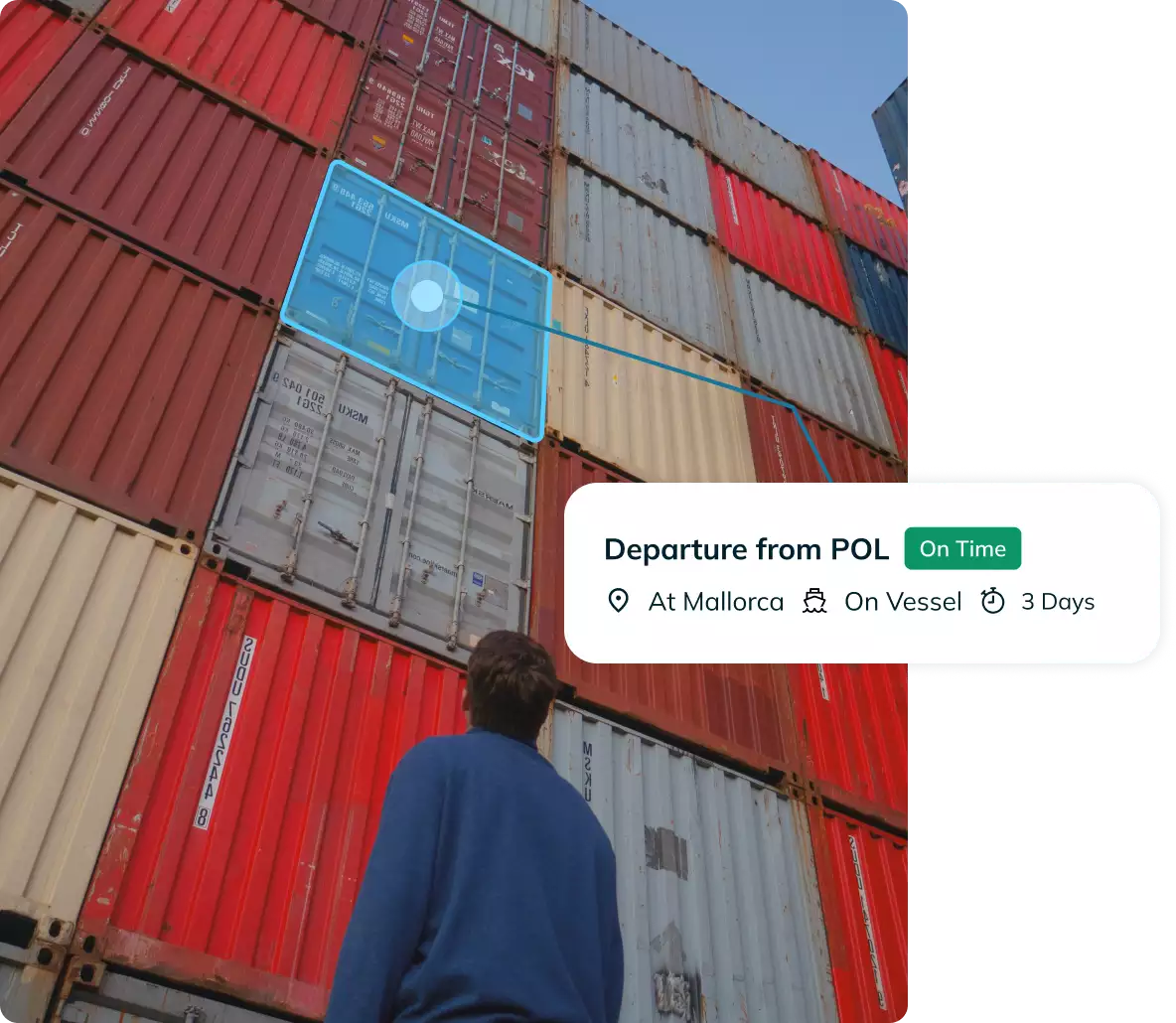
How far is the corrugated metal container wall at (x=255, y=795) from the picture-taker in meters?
4.62

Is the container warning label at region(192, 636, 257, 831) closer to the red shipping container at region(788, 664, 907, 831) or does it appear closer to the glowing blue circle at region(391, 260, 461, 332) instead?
the glowing blue circle at region(391, 260, 461, 332)

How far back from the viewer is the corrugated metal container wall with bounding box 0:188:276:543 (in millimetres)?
5992

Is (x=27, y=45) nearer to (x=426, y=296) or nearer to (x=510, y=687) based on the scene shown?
(x=426, y=296)

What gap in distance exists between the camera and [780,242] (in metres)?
15.2

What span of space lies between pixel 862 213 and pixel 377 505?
14.6 metres

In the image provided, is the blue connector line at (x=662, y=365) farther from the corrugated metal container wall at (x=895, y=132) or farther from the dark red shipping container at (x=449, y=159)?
the corrugated metal container wall at (x=895, y=132)

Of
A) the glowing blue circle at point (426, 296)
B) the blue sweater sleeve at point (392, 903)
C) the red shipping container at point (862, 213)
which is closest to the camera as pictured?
the blue sweater sleeve at point (392, 903)

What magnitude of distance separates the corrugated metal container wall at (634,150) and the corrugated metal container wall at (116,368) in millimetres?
7353

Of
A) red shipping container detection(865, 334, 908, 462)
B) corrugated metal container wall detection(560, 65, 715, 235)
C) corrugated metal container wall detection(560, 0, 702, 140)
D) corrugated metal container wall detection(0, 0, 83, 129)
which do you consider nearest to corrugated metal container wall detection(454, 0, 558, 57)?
corrugated metal container wall detection(560, 0, 702, 140)

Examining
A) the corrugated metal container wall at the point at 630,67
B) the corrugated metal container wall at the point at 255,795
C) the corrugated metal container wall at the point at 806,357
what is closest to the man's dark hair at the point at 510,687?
the corrugated metal container wall at the point at 255,795

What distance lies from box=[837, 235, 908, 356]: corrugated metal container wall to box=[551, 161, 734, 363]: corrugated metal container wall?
3551mm

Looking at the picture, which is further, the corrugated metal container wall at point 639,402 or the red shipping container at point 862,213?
the red shipping container at point 862,213

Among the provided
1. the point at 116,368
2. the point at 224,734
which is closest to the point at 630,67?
the point at 116,368

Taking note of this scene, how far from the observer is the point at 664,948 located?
20.4 ft
